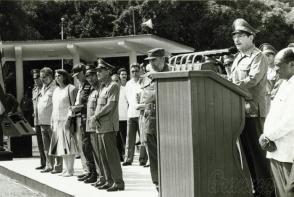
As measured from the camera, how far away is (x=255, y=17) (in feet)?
122

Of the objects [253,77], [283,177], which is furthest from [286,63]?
[253,77]

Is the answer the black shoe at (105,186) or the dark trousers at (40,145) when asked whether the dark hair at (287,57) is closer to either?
the black shoe at (105,186)

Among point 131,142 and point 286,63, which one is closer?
point 286,63

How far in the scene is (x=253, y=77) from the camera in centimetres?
614

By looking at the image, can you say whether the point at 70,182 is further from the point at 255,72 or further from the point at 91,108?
the point at 255,72

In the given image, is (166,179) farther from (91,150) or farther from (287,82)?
(91,150)

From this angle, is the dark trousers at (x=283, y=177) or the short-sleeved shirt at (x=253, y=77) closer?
the dark trousers at (x=283, y=177)

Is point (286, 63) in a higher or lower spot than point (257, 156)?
higher

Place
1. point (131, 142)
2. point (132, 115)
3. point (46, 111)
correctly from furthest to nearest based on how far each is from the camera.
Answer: point (132, 115), point (131, 142), point (46, 111)

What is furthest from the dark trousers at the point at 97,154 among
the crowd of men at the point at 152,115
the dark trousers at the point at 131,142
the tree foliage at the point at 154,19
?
the tree foliage at the point at 154,19

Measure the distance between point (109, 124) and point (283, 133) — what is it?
159 inches

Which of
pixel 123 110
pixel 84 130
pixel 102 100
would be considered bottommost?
pixel 84 130

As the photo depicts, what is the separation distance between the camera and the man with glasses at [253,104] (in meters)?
6.10

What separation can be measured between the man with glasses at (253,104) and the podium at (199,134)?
1.64 ft
